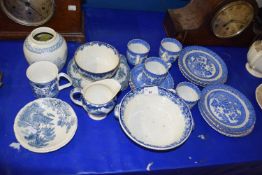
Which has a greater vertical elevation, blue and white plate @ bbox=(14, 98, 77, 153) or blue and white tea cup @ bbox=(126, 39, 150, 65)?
blue and white tea cup @ bbox=(126, 39, 150, 65)

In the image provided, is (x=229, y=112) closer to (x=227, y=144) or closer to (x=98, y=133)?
(x=227, y=144)

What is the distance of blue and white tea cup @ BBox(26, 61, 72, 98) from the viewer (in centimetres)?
67

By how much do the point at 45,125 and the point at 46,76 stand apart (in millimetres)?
140

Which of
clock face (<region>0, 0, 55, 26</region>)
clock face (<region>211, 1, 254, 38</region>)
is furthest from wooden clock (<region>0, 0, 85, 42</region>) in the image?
clock face (<region>211, 1, 254, 38</region>)

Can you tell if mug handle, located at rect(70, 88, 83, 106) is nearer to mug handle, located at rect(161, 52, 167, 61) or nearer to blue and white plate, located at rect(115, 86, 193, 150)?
blue and white plate, located at rect(115, 86, 193, 150)

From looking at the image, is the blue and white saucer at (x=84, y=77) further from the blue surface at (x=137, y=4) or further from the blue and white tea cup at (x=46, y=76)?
the blue surface at (x=137, y=4)

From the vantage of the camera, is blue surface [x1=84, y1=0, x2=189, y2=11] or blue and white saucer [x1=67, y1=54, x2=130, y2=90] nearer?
blue and white saucer [x1=67, y1=54, x2=130, y2=90]

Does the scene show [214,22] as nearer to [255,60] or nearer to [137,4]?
[255,60]

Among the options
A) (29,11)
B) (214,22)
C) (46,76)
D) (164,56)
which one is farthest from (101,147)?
(214,22)

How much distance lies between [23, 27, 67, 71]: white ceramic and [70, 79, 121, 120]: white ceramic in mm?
Result: 118

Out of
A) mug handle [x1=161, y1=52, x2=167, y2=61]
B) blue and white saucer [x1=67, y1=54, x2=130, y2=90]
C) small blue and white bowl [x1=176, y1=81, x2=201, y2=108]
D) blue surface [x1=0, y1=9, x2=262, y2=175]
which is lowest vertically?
blue surface [x1=0, y1=9, x2=262, y2=175]

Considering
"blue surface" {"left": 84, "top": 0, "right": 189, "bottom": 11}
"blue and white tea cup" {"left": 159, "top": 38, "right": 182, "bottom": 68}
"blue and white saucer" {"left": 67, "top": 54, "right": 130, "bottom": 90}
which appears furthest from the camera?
"blue surface" {"left": 84, "top": 0, "right": 189, "bottom": 11}

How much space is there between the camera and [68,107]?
2.26 feet

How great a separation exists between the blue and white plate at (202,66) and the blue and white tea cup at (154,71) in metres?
0.10
